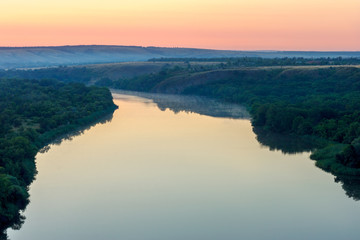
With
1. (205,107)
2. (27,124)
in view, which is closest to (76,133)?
(27,124)

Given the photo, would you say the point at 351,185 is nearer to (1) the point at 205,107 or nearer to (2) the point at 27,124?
(2) the point at 27,124

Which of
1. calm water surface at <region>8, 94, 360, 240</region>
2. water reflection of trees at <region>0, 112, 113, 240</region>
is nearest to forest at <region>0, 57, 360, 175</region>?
calm water surface at <region>8, 94, 360, 240</region>

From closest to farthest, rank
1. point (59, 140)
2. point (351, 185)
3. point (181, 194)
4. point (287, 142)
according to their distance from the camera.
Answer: point (181, 194) < point (351, 185) < point (287, 142) < point (59, 140)

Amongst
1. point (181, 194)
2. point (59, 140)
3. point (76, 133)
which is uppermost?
point (181, 194)

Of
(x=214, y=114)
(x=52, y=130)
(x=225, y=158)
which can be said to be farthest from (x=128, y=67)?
(x=225, y=158)

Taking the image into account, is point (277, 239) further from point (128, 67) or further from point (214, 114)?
point (128, 67)

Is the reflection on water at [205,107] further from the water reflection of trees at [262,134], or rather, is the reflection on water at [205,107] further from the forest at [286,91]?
the forest at [286,91]

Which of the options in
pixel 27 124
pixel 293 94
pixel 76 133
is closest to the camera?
pixel 27 124
